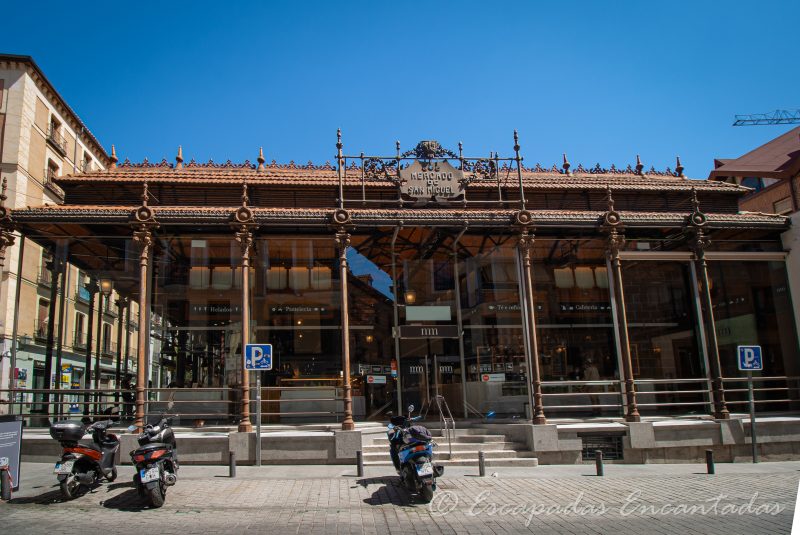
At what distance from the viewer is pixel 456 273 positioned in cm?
1662

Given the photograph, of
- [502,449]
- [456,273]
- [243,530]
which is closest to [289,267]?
[456,273]

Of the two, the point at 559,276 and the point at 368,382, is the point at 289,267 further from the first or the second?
the point at 559,276

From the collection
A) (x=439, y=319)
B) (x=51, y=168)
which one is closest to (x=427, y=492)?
(x=439, y=319)

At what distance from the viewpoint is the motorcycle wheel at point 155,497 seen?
326 inches

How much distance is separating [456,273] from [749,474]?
8514 mm

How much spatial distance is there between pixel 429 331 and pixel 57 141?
3356 cm

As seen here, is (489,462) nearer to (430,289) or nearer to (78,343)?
(430,289)

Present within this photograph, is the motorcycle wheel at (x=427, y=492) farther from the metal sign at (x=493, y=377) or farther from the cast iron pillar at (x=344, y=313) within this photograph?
the metal sign at (x=493, y=377)

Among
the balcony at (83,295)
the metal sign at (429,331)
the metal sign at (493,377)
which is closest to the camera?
the metal sign at (493,377)

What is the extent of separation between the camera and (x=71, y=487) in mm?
8820

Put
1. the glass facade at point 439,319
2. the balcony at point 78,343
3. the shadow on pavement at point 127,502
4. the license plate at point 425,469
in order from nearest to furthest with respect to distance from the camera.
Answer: the shadow on pavement at point 127,502
the license plate at point 425,469
the glass facade at point 439,319
the balcony at point 78,343

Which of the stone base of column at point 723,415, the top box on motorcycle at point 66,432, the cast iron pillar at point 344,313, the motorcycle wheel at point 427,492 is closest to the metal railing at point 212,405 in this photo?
the cast iron pillar at point 344,313

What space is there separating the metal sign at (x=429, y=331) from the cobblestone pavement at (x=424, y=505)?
524 centimetres

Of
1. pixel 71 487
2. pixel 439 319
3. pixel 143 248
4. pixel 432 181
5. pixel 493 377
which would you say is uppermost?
pixel 432 181
